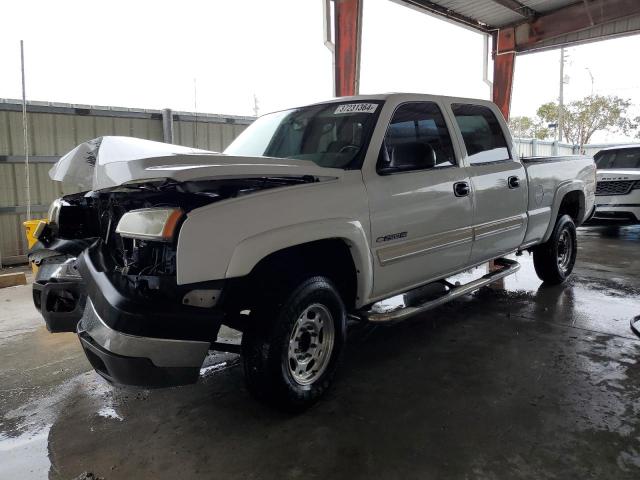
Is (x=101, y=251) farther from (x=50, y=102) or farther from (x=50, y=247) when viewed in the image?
(x=50, y=102)

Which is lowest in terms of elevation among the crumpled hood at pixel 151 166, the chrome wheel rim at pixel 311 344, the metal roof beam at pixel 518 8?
the chrome wheel rim at pixel 311 344

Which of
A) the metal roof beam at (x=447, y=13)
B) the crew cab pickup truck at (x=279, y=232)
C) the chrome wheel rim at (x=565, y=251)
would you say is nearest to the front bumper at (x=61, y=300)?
the crew cab pickup truck at (x=279, y=232)

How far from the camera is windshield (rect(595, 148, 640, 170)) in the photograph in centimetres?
993

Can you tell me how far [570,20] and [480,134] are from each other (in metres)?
10.5

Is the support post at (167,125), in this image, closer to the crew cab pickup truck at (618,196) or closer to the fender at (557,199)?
the fender at (557,199)

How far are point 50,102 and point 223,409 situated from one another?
22.0 feet

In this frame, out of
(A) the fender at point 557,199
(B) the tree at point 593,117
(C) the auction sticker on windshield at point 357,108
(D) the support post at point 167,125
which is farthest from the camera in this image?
(B) the tree at point 593,117

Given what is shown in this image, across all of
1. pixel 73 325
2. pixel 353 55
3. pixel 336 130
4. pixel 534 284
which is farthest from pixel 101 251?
pixel 353 55

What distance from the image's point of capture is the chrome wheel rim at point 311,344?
2814 mm

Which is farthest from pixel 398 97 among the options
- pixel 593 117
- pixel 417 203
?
pixel 593 117

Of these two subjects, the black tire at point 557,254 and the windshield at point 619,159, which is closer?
the black tire at point 557,254

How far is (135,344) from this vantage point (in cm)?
221

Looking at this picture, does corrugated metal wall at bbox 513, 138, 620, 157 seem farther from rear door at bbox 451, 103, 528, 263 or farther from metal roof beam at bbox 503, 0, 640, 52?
rear door at bbox 451, 103, 528, 263

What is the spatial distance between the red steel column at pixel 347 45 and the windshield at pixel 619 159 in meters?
5.65
